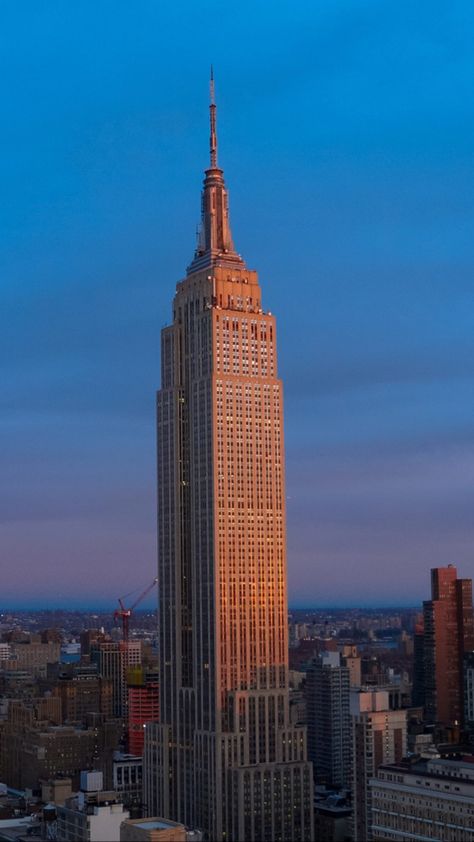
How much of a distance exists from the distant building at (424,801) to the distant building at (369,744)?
251 centimetres

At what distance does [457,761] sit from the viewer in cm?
9638

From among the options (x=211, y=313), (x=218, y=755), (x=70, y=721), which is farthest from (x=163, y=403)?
(x=70, y=721)

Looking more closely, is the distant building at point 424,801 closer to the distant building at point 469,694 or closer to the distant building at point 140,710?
the distant building at point 469,694

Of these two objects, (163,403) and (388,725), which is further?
(163,403)

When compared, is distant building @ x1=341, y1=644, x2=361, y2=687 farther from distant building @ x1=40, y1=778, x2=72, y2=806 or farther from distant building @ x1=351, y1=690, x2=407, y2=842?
distant building @ x1=351, y1=690, x2=407, y2=842

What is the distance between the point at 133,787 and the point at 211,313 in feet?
154

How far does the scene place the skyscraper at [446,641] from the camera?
155000 mm

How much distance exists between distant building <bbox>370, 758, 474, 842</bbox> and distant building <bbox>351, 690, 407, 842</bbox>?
2.51 metres

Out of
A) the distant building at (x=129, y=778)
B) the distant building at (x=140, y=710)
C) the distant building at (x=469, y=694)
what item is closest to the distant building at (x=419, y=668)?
the distant building at (x=469, y=694)

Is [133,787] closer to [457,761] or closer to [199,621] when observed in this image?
[199,621]

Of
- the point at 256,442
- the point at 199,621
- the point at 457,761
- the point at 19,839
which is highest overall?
the point at 256,442

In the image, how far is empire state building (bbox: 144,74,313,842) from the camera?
325 ft

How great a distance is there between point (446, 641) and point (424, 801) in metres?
69.8

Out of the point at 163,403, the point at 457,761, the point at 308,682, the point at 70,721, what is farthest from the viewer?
the point at 70,721
